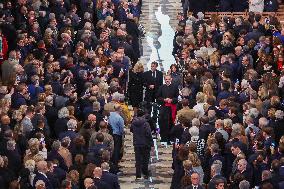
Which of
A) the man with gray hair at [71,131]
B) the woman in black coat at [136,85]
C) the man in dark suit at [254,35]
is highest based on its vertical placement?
the man in dark suit at [254,35]

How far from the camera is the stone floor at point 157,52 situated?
24.7 meters

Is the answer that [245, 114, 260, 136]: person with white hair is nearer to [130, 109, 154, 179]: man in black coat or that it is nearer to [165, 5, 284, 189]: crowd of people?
[165, 5, 284, 189]: crowd of people

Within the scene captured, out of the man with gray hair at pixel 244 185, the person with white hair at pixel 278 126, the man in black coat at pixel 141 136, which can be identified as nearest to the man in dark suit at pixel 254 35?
the man in black coat at pixel 141 136

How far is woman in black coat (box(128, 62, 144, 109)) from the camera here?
90.1ft

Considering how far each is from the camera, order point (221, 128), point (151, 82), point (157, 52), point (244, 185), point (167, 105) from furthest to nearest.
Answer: point (157, 52) → point (151, 82) → point (167, 105) → point (221, 128) → point (244, 185)

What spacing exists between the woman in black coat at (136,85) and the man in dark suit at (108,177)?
660 centimetres

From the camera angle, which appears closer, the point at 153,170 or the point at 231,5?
the point at 153,170

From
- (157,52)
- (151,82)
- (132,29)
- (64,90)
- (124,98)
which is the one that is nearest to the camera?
(64,90)

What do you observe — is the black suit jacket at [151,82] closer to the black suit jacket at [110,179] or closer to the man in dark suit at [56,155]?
A: the man in dark suit at [56,155]

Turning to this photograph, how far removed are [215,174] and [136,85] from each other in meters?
7.15

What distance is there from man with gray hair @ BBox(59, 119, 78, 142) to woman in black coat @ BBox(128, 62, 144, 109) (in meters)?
4.68

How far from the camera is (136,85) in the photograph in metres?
27.6

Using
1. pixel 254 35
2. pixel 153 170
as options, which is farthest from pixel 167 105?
pixel 254 35

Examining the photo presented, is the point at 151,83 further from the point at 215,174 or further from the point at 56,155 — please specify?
the point at 215,174
